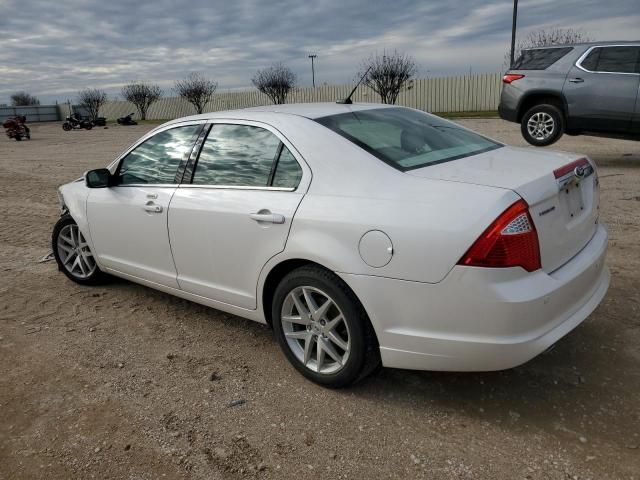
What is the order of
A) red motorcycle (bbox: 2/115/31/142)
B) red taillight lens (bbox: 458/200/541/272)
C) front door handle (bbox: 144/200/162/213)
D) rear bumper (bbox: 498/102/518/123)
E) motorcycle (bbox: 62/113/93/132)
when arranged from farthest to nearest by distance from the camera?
motorcycle (bbox: 62/113/93/132) < red motorcycle (bbox: 2/115/31/142) < rear bumper (bbox: 498/102/518/123) < front door handle (bbox: 144/200/162/213) < red taillight lens (bbox: 458/200/541/272)

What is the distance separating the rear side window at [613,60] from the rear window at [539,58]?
0.50m

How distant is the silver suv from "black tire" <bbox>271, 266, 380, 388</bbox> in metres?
8.29

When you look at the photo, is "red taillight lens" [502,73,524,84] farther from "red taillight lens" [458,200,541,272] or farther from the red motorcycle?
the red motorcycle

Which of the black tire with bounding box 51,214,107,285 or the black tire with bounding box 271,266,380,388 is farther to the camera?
the black tire with bounding box 51,214,107,285

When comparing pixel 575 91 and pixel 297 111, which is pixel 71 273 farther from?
pixel 575 91

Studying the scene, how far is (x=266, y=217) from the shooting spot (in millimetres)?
3092

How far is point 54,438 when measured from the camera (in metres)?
2.82

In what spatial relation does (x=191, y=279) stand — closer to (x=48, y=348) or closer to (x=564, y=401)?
(x=48, y=348)

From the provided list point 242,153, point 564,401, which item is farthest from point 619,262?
point 242,153

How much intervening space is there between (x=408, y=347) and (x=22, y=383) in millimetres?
2343

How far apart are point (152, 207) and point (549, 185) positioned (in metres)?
2.52

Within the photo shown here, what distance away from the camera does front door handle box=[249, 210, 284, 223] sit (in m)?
3.04

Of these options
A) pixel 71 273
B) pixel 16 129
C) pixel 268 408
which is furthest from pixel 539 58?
pixel 16 129

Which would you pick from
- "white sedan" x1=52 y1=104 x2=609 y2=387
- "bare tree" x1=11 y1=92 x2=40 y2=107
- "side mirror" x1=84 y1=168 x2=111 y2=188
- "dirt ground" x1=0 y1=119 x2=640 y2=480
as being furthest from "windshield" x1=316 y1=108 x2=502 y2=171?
"bare tree" x1=11 y1=92 x2=40 y2=107
